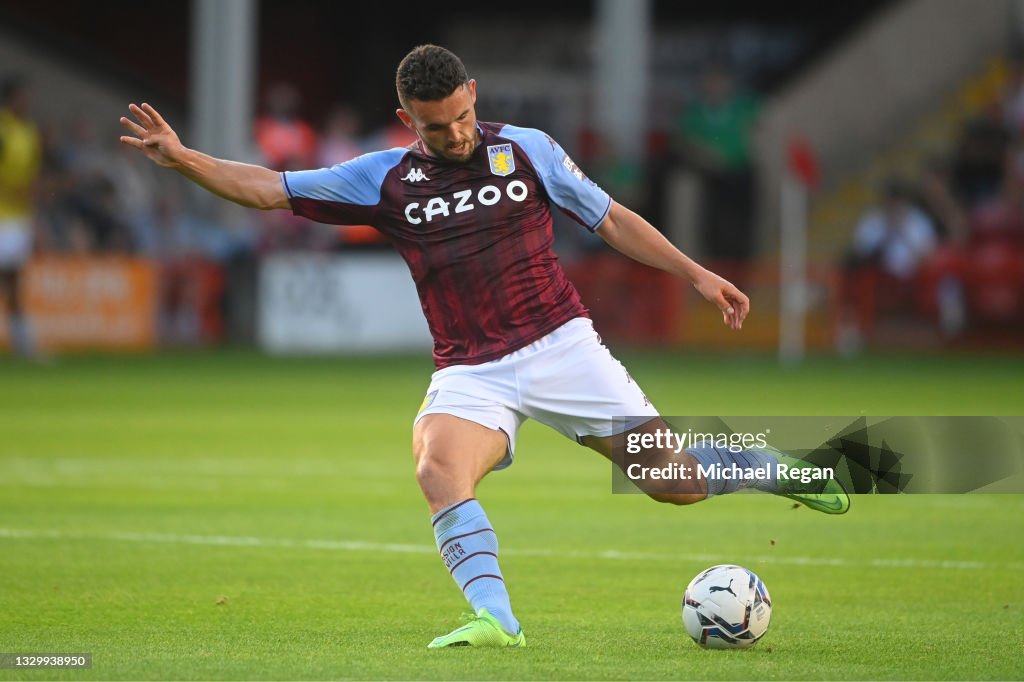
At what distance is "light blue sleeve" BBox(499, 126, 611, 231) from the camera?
6547mm

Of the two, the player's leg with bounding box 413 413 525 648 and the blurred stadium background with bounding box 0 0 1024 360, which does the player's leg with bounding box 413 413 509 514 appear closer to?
the player's leg with bounding box 413 413 525 648

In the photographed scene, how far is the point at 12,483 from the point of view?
11.3 meters

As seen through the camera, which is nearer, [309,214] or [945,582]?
[309,214]

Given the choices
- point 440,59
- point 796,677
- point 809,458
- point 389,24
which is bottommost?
point 796,677

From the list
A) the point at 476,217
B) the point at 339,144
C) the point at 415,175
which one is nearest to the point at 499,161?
the point at 476,217

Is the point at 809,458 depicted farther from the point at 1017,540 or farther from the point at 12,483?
the point at 12,483

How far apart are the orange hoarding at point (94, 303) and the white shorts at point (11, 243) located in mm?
2365

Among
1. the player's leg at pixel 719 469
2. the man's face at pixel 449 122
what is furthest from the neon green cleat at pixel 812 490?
the man's face at pixel 449 122

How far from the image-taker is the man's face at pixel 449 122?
620 centimetres

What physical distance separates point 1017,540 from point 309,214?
15.2 feet

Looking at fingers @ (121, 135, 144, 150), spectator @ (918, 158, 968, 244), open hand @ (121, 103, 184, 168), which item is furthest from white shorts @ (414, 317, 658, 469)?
spectator @ (918, 158, 968, 244)

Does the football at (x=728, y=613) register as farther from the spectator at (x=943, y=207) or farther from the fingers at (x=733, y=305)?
the spectator at (x=943, y=207)

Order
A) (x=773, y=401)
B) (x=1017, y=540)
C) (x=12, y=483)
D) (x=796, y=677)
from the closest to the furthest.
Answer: (x=796, y=677) < (x=1017, y=540) < (x=12, y=483) < (x=773, y=401)

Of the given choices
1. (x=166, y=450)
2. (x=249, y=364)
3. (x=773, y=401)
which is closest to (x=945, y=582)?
(x=166, y=450)
